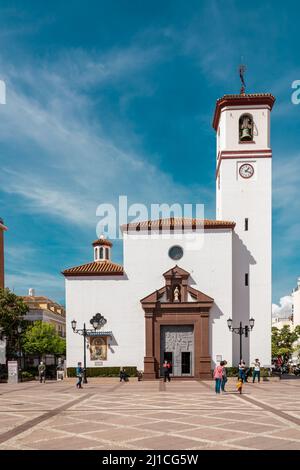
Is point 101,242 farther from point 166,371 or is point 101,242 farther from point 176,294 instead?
→ point 166,371

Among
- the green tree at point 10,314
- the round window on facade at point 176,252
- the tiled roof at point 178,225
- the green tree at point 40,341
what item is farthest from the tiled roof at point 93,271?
the green tree at point 40,341

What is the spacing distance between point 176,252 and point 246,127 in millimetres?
11383

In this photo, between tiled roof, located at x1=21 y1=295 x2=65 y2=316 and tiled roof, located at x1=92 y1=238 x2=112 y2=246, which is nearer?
tiled roof, located at x1=92 y1=238 x2=112 y2=246

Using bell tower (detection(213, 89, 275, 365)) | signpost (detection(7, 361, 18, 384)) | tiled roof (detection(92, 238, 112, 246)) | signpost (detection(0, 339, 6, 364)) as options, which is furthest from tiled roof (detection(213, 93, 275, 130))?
signpost (detection(0, 339, 6, 364))

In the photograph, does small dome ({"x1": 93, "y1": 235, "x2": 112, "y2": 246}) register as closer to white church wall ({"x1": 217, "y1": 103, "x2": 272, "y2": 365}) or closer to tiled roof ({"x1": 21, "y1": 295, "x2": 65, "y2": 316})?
white church wall ({"x1": 217, "y1": 103, "x2": 272, "y2": 365})

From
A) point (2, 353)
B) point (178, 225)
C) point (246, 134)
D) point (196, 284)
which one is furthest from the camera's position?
point (2, 353)

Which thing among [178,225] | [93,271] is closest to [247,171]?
[178,225]

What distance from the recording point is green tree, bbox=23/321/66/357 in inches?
2280

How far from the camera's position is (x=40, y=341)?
59062 millimetres

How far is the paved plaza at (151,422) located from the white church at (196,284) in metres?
13.0

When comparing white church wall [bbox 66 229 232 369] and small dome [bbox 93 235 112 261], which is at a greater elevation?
small dome [bbox 93 235 112 261]

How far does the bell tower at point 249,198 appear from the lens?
35.7m

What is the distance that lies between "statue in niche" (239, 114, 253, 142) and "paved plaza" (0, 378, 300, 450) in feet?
72.2
